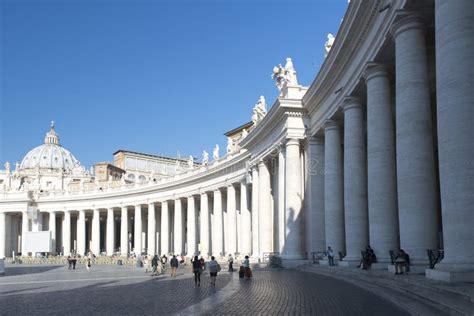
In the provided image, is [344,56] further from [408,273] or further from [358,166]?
[408,273]

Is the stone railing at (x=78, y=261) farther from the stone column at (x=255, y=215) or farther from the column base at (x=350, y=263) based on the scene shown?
the column base at (x=350, y=263)

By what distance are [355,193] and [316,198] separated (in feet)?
38.2

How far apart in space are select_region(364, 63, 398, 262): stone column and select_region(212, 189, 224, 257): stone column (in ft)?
158

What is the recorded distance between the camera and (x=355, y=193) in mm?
33406

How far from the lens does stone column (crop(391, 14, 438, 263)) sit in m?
23.5

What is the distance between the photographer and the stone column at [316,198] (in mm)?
44750

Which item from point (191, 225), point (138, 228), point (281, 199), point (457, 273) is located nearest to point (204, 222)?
point (191, 225)

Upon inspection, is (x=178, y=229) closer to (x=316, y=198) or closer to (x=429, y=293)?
(x=316, y=198)

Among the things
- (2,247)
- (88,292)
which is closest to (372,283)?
(88,292)

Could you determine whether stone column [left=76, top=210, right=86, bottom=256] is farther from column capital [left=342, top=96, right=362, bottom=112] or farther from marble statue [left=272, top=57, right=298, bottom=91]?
column capital [left=342, top=96, right=362, bottom=112]

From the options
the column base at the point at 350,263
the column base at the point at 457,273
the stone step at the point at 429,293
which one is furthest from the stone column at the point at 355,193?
the column base at the point at 457,273

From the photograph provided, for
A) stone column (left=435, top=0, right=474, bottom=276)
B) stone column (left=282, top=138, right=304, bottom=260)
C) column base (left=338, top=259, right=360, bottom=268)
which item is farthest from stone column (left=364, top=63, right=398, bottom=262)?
stone column (left=282, top=138, right=304, bottom=260)

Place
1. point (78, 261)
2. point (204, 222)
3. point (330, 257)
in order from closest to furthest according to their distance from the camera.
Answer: point (330, 257), point (204, 222), point (78, 261)

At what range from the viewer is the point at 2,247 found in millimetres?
117562
